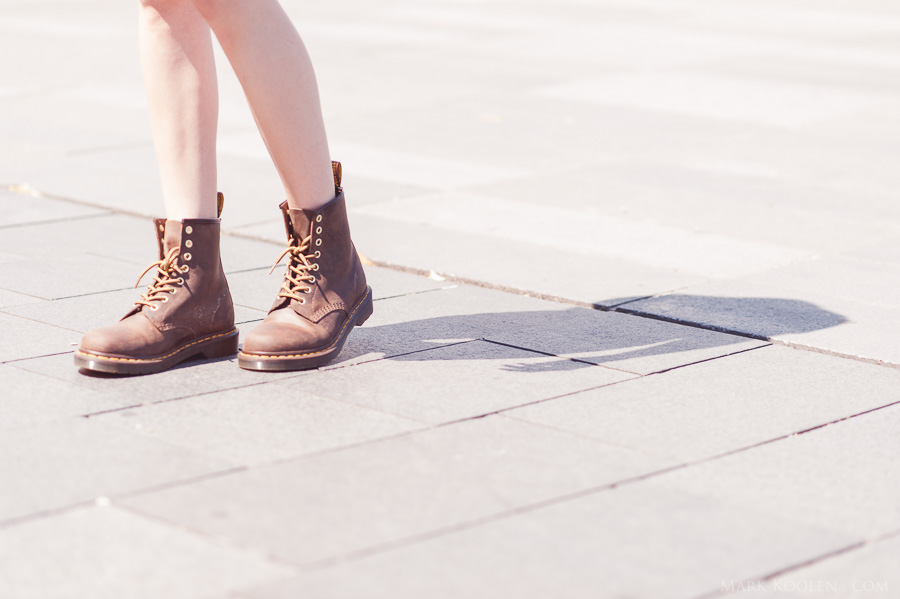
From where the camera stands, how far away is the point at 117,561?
7.04 ft

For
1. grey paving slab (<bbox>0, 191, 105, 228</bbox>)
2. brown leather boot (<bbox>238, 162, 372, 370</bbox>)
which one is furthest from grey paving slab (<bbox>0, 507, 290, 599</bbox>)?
grey paving slab (<bbox>0, 191, 105, 228</bbox>)

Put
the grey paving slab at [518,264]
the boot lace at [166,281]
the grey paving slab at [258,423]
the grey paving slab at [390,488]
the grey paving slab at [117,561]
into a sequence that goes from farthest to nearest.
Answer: the grey paving slab at [518,264], the boot lace at [166,281], the grey paving slab at [258,423], the grey paving slab at [390,488], the grey paving slab at [117,561]

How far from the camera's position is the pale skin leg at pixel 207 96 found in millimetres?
3150

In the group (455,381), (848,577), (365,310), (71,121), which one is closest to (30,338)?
(365,310)

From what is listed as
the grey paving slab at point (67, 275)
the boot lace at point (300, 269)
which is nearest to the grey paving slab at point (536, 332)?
the boot lace at point (300, 269)

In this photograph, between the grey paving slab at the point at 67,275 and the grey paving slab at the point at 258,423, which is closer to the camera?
the grey paving slab at the point at 258,423

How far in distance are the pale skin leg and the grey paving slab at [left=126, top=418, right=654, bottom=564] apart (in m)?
0.87

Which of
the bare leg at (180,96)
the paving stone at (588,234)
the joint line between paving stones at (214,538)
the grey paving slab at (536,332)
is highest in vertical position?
the bare leg at (180,96)

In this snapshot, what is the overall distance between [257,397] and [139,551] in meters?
0.85

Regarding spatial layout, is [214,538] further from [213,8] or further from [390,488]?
[213,8]

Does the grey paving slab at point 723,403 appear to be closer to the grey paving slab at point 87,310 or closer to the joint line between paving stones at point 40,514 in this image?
the joint line between paving stones at point 40,514

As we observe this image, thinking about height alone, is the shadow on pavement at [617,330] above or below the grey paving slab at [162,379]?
above

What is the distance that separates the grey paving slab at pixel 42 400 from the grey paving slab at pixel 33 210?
6.61 ft

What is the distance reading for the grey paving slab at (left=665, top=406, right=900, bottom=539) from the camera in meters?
2.44
